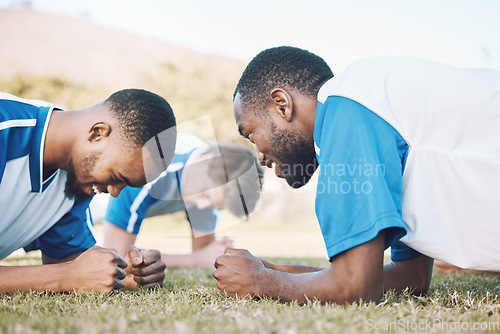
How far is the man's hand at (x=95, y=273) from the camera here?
7.70 feet

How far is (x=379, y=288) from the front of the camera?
6.23 feet

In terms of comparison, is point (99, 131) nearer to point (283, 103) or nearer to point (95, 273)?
point (95, 273)

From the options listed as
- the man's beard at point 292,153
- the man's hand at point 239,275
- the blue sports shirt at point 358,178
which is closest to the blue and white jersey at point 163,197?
the man's beard at point 292,153

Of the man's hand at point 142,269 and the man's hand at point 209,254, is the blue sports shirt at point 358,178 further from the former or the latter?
the man's hand at point 209,254

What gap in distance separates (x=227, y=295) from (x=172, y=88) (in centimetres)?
1498

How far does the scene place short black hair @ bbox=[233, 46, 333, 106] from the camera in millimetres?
2521

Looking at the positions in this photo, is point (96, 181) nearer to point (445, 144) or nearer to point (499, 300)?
point (445, 144)

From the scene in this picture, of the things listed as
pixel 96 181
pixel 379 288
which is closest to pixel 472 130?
pixel 379 288

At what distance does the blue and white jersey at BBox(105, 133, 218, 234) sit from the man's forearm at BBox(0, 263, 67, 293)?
1.83 meters

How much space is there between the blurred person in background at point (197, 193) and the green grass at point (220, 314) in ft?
6.88

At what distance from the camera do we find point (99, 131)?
2770mm

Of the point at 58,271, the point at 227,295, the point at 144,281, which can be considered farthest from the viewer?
the point at 144,281

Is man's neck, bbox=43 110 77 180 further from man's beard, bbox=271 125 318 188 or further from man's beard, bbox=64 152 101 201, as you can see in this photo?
man's beard, bbox=271 125 318 188

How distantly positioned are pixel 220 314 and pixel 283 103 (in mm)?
1256
